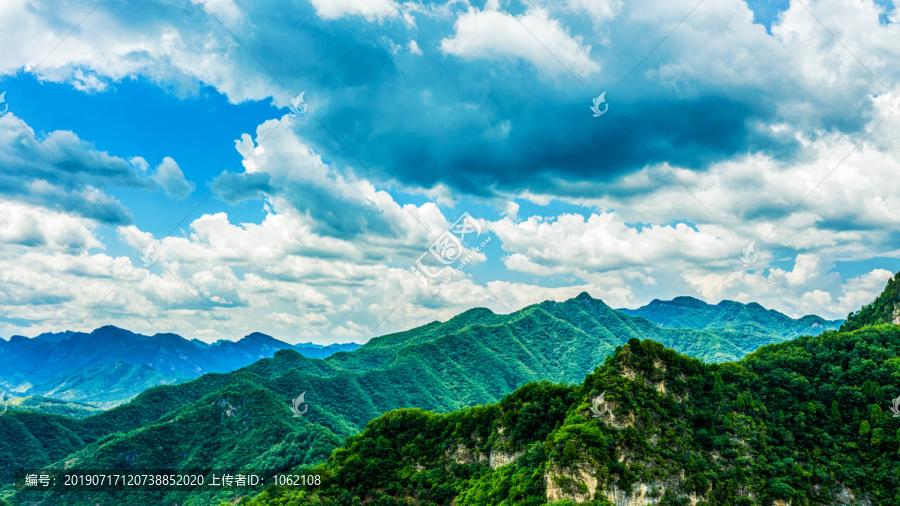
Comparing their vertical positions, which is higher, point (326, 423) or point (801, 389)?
point (326, 423)

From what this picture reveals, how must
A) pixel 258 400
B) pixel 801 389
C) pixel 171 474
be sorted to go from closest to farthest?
pixel 801 389 < pixel 171 474 < pixel 258 400

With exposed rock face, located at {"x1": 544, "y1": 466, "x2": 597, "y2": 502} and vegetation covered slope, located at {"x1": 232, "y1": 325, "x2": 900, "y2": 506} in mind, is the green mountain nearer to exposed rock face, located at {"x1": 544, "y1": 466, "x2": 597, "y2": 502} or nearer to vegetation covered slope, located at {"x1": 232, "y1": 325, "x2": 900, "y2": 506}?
vegetation covered slope, located at {"x1": 232, "y1": 325, "x2": 900, "y2": 506}

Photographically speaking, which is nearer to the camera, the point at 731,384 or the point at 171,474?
the point at 731,384

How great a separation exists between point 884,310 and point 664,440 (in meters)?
68.1

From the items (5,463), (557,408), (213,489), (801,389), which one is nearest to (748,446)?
(801,389)

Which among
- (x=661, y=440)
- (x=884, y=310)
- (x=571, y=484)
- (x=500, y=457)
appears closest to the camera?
(x=571, y=484)

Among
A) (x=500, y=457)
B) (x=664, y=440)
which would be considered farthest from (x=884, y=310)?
(x=500, y=457)

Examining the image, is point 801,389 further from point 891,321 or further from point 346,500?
Answer: point 346,500

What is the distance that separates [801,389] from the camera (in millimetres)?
64750

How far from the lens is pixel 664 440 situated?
181 feet

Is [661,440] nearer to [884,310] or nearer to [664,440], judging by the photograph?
[664,440]

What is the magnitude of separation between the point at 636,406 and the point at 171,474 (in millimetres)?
136427

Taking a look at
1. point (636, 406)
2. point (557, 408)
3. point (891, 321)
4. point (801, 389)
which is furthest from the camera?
point (891, 321)

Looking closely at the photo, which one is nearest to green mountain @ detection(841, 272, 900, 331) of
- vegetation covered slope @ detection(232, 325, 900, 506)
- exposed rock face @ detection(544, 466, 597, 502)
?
vegetation covered slope @ detection(232, 325, 900, 506)
